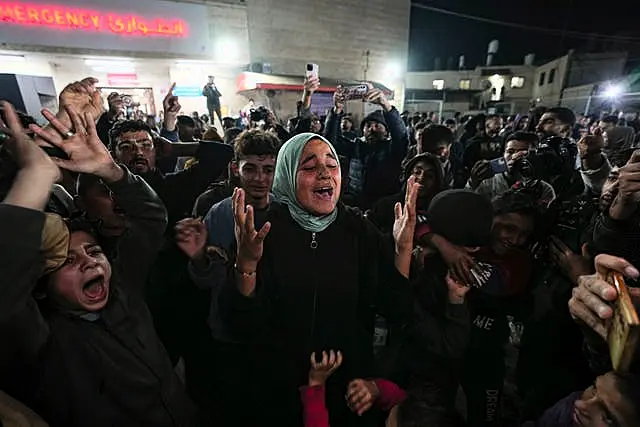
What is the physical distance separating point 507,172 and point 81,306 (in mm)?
3674

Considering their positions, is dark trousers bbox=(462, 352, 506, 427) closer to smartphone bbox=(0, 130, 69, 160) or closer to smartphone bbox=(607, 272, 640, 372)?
smartphone bbox=(607, 272, 640, 372)

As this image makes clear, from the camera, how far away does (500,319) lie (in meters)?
2.06

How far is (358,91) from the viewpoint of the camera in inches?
153

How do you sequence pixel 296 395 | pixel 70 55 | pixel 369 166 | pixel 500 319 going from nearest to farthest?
1. pixel 296 395
2. pixel 500 319
3. pixel 369 166
4. pixel 70 55

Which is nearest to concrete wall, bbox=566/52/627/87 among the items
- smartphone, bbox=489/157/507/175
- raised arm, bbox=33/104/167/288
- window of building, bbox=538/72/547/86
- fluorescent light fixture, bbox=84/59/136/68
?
window of building, bbox=538/72/547/86

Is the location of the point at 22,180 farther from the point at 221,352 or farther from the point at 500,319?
the point at 500,319

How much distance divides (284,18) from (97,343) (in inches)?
761

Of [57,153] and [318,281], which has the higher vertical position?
[57,153]

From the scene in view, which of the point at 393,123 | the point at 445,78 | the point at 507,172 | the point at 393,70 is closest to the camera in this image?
the point at 507,172

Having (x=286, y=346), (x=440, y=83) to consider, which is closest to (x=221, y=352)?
(x=286, y=346)

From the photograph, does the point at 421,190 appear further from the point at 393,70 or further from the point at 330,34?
the point at 393,70

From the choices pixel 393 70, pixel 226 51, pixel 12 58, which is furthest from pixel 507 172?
pixel 393 70

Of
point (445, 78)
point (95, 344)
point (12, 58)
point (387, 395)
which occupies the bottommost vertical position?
point (387, 395)

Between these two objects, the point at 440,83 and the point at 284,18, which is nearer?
the point at 284,18
